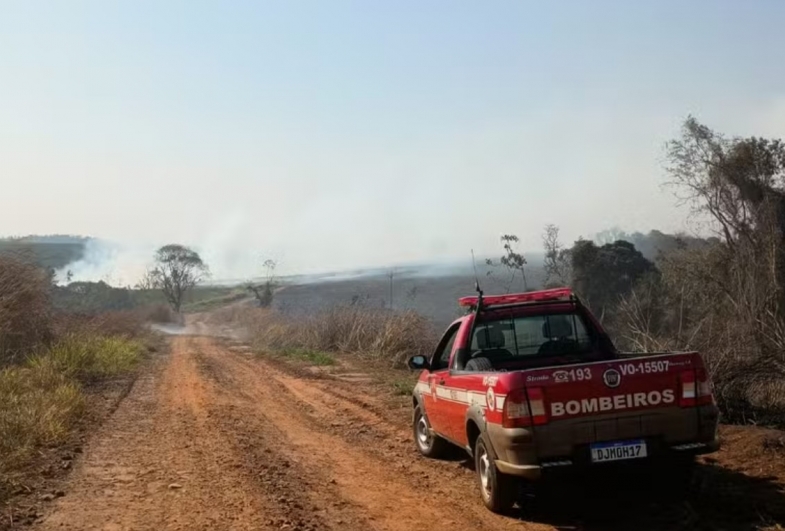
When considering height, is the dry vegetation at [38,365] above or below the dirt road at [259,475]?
above

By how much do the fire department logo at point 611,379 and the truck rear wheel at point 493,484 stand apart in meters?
1.10

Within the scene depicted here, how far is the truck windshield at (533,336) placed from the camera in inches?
296

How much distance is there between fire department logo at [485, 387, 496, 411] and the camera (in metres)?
5.82

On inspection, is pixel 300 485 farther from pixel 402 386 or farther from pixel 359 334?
pixel 359 334

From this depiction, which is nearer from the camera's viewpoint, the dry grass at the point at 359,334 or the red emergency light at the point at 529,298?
the red emergency light at the point at 529,298

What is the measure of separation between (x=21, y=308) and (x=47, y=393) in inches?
243

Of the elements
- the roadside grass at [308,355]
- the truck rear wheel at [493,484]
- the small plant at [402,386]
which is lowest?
the roadside grass at [308,355]

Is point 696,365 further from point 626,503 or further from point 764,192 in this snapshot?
point 764,192

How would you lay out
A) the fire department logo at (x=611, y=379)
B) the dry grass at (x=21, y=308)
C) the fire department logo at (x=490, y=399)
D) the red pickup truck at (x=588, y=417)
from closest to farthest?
the red pickup truck at (x=588, y=417) → the fire department logo at (x=611, y=379) → the fire department logo at (x=490, y=399) → the dry grass at (x=21, y=308)

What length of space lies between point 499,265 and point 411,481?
62.2 feet

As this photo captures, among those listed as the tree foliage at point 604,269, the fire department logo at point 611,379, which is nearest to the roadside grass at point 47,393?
the fire department logo at point 611,379

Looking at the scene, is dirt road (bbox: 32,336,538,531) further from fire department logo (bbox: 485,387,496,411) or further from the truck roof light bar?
the truck roof light bar

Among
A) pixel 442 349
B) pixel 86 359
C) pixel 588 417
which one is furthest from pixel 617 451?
pixel 86 359

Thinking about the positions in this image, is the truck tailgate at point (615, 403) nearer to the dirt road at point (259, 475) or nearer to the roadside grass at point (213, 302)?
the dirt road at point (259, 475)
